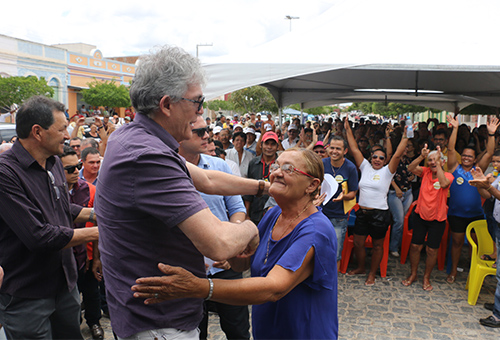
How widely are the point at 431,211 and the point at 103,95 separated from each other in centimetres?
3174

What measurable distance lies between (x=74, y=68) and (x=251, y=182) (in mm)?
34947

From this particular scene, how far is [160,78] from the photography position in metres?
1.50

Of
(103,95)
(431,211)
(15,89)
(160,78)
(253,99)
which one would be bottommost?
(431,211)

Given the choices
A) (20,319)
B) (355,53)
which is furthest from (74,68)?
(20,319)

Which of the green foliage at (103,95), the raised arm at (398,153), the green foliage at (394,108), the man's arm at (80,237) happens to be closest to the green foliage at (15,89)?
the green foliage at (103,95)

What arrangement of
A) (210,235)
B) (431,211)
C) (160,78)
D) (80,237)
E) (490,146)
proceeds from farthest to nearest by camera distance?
(490,146)
(431,211)
(80,237)
(160,78)
(210,235)

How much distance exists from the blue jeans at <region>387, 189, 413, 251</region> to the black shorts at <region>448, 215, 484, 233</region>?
816 mm

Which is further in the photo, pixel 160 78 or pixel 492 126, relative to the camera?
pixel 492 126

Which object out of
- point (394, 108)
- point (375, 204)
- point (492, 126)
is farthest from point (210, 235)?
point (394, 108)

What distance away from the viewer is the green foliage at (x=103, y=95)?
106 ft

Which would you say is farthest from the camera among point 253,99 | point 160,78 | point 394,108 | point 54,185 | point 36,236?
point 394,108

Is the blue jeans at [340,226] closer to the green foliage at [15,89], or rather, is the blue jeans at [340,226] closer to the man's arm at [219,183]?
the man's arm at [219,183]

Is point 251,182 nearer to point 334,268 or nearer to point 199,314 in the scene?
point 334,268

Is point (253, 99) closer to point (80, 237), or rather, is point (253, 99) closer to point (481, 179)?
point (481, 179)
